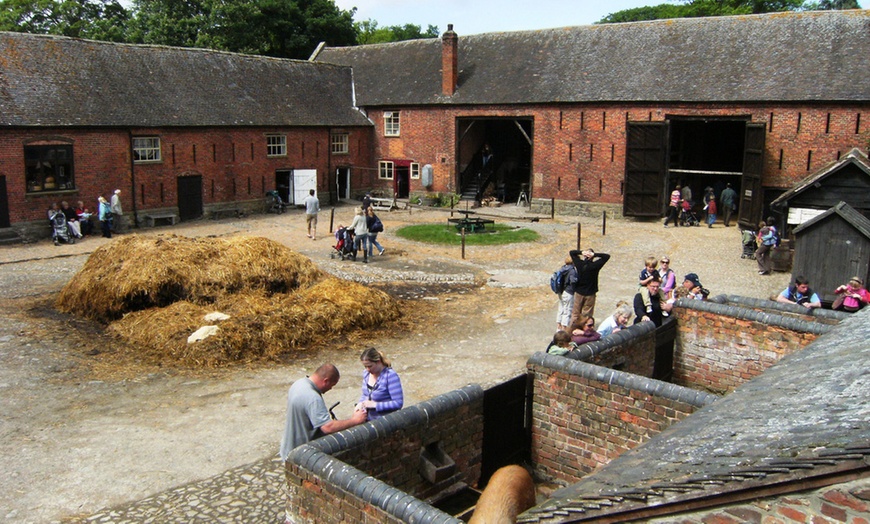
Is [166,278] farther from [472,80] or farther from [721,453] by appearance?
[472,80]

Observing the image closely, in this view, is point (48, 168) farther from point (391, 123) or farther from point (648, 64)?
point (648, 64)

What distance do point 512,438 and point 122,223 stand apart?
20796 mm

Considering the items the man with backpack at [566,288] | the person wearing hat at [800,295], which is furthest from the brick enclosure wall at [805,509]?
the person wearing hat at [800,295]

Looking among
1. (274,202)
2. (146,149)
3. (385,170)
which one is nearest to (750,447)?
(146,149)

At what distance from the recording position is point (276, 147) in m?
30.4

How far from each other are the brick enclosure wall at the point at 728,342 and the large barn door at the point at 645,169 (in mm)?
18327

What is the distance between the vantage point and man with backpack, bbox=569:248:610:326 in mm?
12016

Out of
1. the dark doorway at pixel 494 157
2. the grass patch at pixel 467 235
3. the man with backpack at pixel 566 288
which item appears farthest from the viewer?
the dark doorway at pixel 494 157

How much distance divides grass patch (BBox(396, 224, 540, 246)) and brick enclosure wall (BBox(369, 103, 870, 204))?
5474mm

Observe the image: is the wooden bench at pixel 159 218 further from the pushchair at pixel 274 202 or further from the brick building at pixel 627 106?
the brick building at pixel 627 106

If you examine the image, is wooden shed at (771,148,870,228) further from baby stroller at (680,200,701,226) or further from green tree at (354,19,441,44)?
green tree at (354,19,441,44)

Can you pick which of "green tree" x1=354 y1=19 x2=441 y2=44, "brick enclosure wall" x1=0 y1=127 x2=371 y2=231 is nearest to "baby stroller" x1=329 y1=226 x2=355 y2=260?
"brick enclosure wall" x1=0 y1=127 x2=371 y2=231

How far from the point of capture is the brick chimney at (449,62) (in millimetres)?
32250

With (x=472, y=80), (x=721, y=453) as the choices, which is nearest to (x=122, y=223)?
(x=472, y=80)
